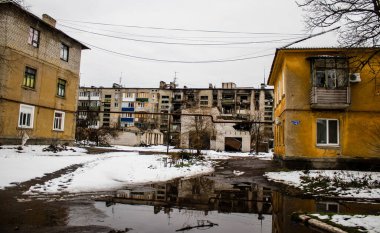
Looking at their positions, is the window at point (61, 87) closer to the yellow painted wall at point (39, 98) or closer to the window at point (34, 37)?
the yellow painted wall at point (39, 98)

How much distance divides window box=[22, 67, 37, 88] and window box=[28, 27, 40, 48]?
2038mm

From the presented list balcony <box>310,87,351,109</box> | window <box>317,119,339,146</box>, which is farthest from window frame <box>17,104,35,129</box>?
window <box>317,119,339,146</box>

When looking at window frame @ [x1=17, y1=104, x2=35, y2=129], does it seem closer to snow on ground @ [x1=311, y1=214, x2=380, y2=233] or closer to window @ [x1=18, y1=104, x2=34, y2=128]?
window @ [x1=18, y1=104, x2=34, y2=128]

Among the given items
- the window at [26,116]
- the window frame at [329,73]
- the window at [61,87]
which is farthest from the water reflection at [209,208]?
the window at [61,87]

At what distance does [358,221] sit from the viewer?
270 inches

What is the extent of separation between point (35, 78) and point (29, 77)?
0.62m

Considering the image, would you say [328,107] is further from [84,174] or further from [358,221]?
[84,174]

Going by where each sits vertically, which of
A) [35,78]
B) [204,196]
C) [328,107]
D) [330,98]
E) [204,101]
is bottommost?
[204,196]

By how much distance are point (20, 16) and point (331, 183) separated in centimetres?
2322

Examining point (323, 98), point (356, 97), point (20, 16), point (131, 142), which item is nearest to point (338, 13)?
point (323, 98)

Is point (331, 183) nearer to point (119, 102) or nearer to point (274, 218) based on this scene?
point (274, 218)

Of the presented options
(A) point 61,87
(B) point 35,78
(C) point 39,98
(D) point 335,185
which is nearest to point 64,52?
(A) point 61,87

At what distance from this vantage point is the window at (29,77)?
2352cm

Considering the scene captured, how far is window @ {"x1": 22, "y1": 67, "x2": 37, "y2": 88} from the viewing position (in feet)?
77.2
